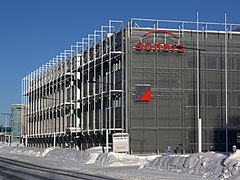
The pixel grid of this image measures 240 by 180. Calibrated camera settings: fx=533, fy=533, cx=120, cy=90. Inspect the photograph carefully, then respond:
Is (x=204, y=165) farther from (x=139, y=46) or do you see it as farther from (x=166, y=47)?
(x=166, y=47)

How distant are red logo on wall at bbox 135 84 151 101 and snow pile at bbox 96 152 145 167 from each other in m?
13.3

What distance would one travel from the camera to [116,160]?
48344 millimetres

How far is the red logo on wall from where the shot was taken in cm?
6350

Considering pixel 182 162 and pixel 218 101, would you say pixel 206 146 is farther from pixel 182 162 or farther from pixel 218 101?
pixel 182 162

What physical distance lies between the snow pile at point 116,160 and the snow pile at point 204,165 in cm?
A: 841

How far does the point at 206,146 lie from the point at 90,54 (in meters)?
23.0

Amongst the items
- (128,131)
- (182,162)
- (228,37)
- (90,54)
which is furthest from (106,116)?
(182,162)

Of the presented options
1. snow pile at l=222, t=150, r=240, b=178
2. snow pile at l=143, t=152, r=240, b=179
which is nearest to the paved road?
snow pile at l=143, t=152, r=240, b=179

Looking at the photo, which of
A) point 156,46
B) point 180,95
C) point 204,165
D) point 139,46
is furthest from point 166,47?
point 204,165

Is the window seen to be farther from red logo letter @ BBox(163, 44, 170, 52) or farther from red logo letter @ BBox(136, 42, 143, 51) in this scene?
red logo letter @ BBox(136, 42, 143, 51)

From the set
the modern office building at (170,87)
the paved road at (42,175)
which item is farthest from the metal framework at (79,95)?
the paved road at (42,175)

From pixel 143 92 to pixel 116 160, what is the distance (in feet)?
55.0

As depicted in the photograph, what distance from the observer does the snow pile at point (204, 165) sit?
1145 inches

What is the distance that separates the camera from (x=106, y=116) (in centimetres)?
6956
